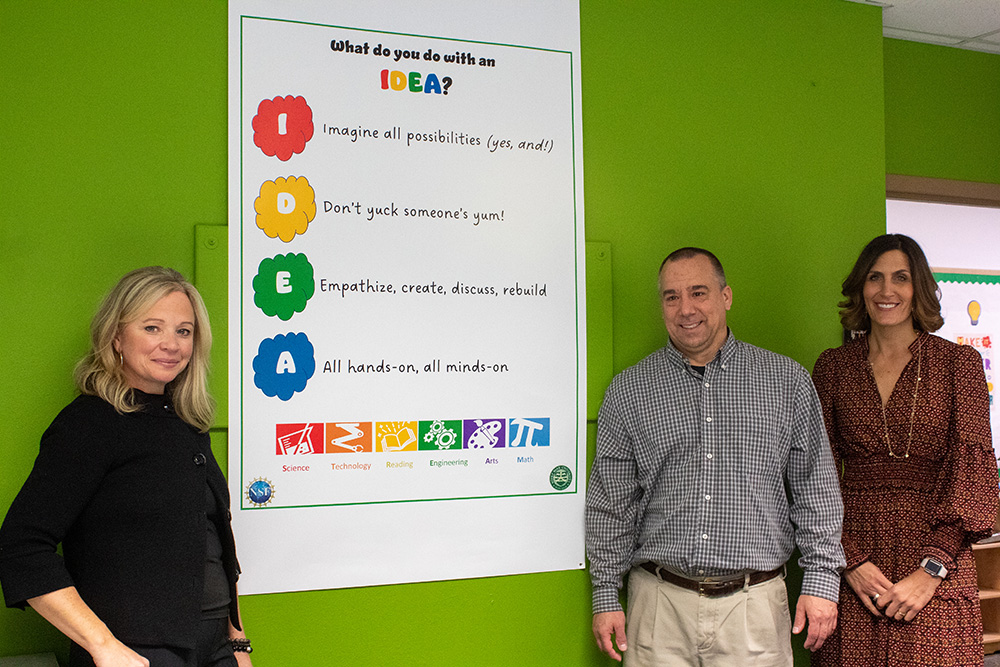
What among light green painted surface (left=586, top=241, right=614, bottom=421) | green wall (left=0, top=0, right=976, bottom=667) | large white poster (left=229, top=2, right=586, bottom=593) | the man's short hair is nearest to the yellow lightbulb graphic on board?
green wall (left=0, top=0, right=976, bottom=667)

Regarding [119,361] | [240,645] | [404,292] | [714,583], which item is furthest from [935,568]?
[119,361]

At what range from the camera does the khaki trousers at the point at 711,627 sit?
2.45 meters

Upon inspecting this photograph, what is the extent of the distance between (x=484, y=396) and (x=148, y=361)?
1.02 metres

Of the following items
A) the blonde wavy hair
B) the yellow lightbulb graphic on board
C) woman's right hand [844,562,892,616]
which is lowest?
woman's right hand [844,562,892,616]

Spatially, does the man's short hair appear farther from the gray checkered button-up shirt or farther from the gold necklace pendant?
the gold necklace pendant

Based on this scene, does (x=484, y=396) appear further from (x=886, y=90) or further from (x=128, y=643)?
(x=886, y=90)

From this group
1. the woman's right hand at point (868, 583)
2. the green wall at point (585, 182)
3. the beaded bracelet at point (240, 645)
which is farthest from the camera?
the woman's right hand at point (868, 583)

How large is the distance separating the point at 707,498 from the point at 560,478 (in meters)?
0.46

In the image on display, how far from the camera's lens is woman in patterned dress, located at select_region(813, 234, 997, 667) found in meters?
2.52

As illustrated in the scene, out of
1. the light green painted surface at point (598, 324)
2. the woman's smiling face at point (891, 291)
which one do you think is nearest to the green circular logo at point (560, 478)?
the light green painted surface at point (598, 324)

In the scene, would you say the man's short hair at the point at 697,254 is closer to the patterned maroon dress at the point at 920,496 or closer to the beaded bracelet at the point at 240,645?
the patterned maroon dress at the point at 920,496

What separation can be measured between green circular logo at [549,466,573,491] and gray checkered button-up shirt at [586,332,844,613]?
0.24ft

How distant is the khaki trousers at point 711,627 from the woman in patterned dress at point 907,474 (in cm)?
29

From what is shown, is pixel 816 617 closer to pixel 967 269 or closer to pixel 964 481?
pixel 964 481
